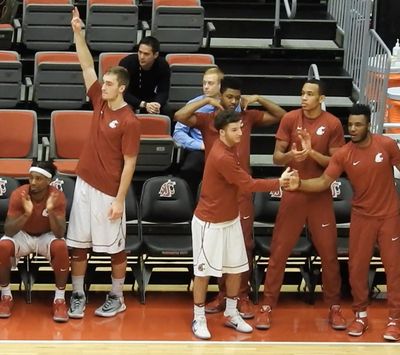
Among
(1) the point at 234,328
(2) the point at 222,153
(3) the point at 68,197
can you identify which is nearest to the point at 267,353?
(1) the point at 234,328

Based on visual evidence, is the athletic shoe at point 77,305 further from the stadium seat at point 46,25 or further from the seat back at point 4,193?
the stadium seat at point 46,25

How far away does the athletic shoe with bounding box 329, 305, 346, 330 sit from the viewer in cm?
711

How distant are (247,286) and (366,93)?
278 centimetres

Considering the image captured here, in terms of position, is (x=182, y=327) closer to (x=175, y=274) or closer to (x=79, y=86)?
(x=175, y=274)

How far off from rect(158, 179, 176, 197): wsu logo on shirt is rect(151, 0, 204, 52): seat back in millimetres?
2521

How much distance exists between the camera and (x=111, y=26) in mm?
9852

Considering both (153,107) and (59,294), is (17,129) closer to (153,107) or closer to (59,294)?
(153,107)

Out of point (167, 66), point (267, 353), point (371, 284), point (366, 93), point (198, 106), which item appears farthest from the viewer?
point (366, 93)

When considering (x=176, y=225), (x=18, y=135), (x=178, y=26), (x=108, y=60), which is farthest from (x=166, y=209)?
(x=178, y=26)

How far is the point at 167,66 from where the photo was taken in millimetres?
8680

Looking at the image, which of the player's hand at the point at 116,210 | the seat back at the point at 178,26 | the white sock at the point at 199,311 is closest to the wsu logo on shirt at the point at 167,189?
the player's hand at the point at 116,210

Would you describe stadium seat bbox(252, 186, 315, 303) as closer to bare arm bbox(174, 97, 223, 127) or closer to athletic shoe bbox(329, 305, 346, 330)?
athletic shoe bbox(329, 305, 346, 330)

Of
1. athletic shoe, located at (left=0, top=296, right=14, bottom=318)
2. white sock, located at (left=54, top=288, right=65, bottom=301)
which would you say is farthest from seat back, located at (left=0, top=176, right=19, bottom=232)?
white sock, located at (left=54, top=288, right=65, bottom=301)

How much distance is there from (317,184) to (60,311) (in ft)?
6.38
